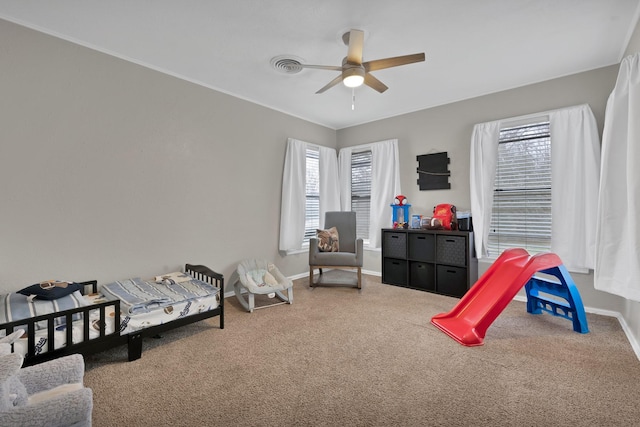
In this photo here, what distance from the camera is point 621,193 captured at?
2.13 m

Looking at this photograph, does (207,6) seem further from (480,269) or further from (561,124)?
(480,269)

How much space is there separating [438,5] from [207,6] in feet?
5.54

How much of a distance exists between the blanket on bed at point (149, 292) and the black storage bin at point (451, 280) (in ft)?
8.97

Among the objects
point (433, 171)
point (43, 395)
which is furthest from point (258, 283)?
point (433, 171)

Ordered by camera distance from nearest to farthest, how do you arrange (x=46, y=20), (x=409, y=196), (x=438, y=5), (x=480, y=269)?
1. (x=438, y=5)
2. (x=46, y=20)
3. (x=480, y=269)
4. (x=409, y=196)

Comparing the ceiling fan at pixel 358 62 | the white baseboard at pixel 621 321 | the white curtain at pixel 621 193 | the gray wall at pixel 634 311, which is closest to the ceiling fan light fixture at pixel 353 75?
the ceiling fan at pixel 358 62

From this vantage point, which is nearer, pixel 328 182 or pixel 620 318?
pixel 620 318

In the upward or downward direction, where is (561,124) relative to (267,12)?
downward

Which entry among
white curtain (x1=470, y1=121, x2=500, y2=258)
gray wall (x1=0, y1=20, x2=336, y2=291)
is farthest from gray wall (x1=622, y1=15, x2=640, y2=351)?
gray wall (x1=0, y1=20, x2=336, y2=291)

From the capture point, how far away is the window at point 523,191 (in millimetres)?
3482

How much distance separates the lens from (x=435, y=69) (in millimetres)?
3203

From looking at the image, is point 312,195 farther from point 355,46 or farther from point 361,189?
point 355,46

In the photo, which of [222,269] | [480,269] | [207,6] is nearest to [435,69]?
[207,6]

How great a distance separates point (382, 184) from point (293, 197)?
1437 mm
